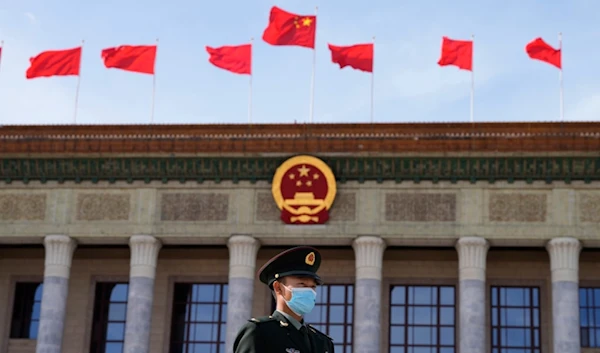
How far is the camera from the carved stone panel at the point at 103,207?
28547 millimetres

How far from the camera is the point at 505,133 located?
2747cm

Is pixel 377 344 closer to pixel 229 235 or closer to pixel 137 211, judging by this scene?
pixel 229 235

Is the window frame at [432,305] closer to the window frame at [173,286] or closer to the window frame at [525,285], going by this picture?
the window frame at [525,285]

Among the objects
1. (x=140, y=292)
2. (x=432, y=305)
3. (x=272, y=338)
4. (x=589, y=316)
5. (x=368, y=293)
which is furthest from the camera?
(x=432, y=305)

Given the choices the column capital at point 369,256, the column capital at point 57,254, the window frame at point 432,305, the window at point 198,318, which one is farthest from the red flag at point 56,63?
the window frame at point 432,305

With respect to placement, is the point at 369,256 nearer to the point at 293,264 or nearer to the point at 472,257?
the point at 472,257

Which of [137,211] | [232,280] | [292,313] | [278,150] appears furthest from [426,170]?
[292,313]

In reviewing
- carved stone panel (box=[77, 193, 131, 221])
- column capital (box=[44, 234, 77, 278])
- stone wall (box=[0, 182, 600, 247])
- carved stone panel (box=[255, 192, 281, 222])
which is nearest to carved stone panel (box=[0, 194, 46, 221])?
stone wall (box=[0, 182, 600, 247])

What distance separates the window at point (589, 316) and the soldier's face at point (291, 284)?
2414 centimetres

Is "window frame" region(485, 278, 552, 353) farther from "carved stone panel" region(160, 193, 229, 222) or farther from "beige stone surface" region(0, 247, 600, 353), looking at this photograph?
"carved stone panel" region(160, 193, 229, 222)

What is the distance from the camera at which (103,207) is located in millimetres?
28672

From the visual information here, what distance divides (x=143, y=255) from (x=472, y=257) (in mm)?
8755

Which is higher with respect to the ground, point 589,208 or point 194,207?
point 589,208

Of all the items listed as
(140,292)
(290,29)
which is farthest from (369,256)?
(290,29)
